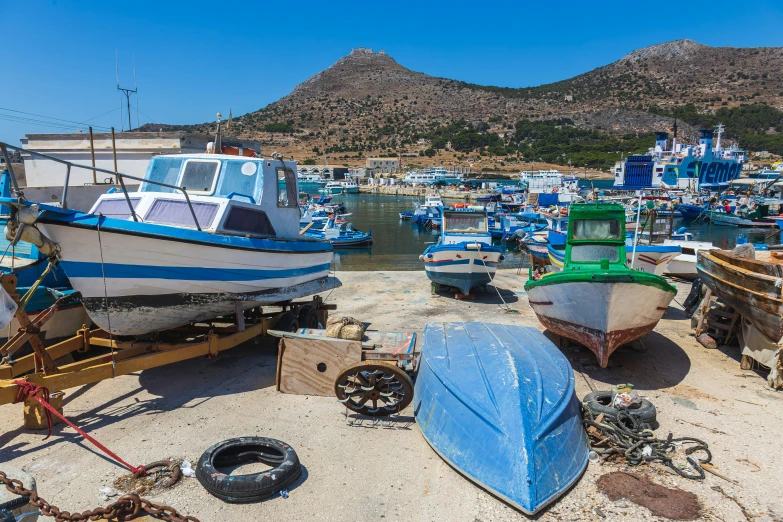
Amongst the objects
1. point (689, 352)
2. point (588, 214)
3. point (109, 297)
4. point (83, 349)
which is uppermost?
point (588, 214)

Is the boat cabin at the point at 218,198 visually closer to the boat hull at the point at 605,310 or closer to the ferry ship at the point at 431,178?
the boat hull at the point at 605,310

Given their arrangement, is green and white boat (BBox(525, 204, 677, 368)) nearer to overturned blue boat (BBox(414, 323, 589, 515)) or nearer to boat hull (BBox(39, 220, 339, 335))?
overturned blue boat (BBox(414, 323, 589, 515))

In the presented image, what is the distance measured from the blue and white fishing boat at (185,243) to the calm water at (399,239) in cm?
1245

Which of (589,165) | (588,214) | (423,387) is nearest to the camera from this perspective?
(423,387)

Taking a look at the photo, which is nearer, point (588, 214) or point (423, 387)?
point (423, 387)

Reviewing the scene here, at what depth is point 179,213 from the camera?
757 cm

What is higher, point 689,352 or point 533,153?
point 533,153

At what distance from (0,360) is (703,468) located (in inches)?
338

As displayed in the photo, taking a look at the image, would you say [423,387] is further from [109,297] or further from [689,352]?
[689,352]

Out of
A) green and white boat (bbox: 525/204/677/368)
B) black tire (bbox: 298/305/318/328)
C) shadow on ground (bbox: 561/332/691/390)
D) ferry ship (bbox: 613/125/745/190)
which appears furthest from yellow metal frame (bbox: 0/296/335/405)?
ferry ship (bbox: 613/125/745/190)

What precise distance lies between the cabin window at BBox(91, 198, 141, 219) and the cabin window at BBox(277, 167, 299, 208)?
228cm

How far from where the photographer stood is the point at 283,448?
5422 mm

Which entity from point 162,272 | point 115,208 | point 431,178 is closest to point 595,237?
point 162,272

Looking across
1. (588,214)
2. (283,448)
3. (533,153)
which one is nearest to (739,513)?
(283,448)
